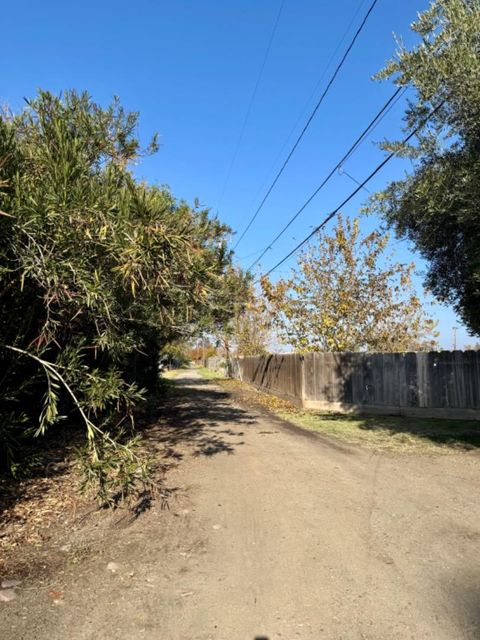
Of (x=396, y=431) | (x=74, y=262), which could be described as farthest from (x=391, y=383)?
(x=74, y=262)

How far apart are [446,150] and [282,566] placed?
760 cm

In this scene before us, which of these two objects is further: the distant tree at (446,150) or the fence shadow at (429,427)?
the fence shadow at (429,427)

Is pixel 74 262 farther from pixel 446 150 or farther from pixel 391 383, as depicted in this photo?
pixel 391 383

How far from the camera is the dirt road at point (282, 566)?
147 inches

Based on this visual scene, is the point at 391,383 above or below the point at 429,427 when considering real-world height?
above

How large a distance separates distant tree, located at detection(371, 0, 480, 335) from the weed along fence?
3.38 metres

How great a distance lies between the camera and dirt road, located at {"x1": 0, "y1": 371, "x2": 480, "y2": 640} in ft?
12.3

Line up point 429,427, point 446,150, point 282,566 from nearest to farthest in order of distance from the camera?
point 282,566 → point 446,150 → point 429,427

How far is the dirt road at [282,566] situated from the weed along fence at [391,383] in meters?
5.77

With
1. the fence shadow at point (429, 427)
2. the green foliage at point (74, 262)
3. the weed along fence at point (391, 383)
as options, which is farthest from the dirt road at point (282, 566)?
the weed along fence at point (391, 383)

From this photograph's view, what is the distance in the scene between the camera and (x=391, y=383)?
50.3ft

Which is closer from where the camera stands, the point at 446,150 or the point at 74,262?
the point at 74,262

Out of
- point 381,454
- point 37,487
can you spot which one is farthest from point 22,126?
point 381,454

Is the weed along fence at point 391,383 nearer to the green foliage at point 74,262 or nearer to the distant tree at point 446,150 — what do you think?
the distant tree at point 446,150
